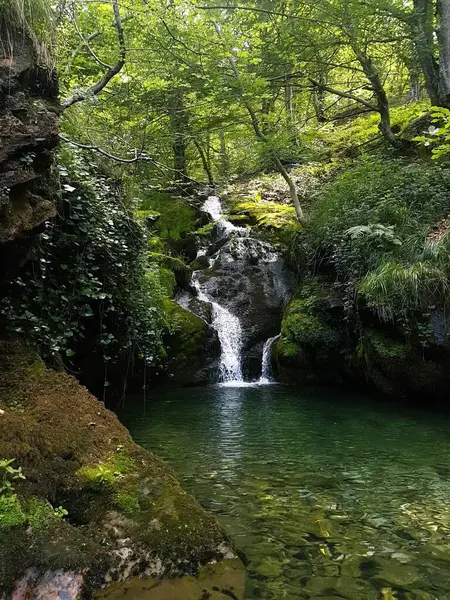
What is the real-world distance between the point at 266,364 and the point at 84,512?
9534 mm

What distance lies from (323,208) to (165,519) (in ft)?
33.9

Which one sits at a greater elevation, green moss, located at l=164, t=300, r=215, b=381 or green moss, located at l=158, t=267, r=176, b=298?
green moss, located at l=158, t=267, r=176, b=298

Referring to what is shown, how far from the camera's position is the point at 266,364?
12289mm

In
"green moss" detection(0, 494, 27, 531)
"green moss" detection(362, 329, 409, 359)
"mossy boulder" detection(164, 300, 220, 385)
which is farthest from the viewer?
"mossy boulder" detection(164, 300, 220, 385)

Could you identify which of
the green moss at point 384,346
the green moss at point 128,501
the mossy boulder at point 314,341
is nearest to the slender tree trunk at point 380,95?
the mossy boulder at point 314,341

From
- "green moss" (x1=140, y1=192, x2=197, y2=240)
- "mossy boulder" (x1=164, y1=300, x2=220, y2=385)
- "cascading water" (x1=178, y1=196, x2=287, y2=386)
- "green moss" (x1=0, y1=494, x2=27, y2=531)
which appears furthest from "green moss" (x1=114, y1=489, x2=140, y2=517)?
"green moss" (x1=140, y1=192, x2=197, y2=240)

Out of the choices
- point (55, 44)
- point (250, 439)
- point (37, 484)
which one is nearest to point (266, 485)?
point (250, 439)

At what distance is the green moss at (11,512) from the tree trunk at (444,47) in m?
12.2

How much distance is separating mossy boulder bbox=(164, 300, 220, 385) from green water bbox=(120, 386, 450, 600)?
258cm

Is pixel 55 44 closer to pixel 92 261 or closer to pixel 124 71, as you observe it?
pixel 92 261

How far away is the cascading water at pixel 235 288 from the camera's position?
1243cm

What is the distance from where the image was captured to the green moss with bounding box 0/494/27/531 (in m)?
2.60

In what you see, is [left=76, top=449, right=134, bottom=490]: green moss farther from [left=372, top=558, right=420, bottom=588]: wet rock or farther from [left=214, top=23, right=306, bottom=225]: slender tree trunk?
[left=214, top=23, right=306, bottom=225]: slender tree trunk

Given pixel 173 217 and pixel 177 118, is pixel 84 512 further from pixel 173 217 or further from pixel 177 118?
pixel 173 217
